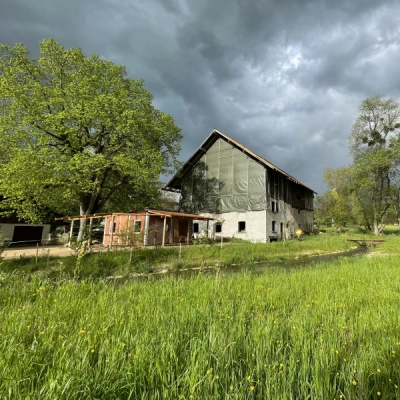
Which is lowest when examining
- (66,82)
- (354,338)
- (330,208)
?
(354,338)

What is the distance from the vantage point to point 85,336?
2898 millimetres

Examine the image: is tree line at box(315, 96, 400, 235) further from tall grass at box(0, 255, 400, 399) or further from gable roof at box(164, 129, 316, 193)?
tall grass at box(0, 255, 400, 399)

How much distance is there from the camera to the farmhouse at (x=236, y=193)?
27.8 m

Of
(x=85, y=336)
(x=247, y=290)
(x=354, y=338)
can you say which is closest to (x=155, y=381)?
(x=85, y=336)

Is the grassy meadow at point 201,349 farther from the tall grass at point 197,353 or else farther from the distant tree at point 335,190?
the distant tree at point 335,190

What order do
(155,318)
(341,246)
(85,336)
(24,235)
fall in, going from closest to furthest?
(85,336) < (155,318) < (341,246) < (24,235)

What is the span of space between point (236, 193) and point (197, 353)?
27.4 m

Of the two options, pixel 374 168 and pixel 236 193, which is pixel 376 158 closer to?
pixel 374 168

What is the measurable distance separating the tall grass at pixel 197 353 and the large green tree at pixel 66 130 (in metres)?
17.6

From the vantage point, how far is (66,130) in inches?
809

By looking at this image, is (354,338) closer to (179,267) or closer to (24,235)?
(179,267)

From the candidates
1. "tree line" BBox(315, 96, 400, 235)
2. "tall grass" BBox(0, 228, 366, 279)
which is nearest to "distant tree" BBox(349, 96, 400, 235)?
"tree line" BBox(315, 96, 400, 235)

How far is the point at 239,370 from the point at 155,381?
0.81 metres

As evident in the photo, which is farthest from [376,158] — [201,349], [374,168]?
[201,349]
